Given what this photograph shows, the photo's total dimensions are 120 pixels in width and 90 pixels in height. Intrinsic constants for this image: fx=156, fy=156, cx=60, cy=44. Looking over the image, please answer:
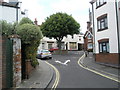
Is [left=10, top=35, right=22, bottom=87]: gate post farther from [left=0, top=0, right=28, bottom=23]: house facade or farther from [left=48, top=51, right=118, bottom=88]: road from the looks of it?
[left=0, top=0, right=28, bottom=23]: house facade

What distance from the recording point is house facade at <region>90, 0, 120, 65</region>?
16297 mm

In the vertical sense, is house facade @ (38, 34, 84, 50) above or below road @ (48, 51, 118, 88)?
above

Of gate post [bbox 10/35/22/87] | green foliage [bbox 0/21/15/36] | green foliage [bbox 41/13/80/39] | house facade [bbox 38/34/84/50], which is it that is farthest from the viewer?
house facade [bbox 38/34/84/50]

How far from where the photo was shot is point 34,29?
9.07 m

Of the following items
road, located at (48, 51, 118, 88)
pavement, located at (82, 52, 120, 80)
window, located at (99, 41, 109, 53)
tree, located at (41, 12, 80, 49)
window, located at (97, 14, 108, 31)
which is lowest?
road, located at (48, 51, 118, 88)

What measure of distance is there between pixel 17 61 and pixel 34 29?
2.11m

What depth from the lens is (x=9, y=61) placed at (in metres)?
7.59

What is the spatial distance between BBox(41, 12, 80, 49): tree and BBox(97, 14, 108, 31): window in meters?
15.2

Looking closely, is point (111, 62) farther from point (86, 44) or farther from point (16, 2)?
point (86, 44)

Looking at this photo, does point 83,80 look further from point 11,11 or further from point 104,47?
point 11,11

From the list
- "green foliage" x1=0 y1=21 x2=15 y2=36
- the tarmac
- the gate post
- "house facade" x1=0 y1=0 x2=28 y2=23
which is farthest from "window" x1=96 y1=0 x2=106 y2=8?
"house facade" x1=0 y1=0 x2=28 y2=23

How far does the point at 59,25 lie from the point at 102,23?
1609cm

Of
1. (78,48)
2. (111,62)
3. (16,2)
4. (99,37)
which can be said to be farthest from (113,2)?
(78,48)

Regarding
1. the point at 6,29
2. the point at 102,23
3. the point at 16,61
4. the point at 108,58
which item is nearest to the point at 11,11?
the point at 102,23
